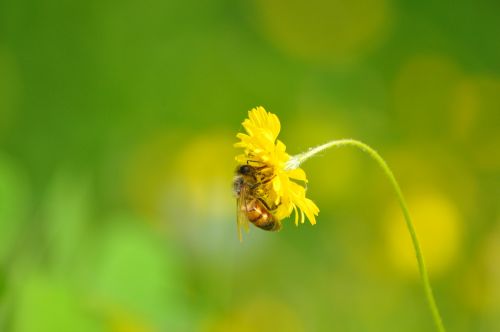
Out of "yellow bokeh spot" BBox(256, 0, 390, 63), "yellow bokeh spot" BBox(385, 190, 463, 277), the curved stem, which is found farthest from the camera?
"yellow bokeh spot" BBox(256, 0, 390, 63)

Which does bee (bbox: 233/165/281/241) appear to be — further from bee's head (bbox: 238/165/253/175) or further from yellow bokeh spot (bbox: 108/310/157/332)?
yellow bokeh spot (bbox: 108/310/157/332)

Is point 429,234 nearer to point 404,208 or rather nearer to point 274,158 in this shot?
point 274,158

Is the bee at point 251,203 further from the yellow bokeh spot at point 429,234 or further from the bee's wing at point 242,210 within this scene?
the yellow bokeh spot at point 429,234

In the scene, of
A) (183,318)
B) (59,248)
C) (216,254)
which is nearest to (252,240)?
(216,254)

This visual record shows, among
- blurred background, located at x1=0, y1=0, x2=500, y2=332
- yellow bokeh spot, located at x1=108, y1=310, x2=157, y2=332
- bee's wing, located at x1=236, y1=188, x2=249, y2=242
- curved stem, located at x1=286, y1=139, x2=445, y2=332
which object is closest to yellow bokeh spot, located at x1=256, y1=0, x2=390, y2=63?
blurred background, located at x1=0, y1=0, x2=500, y2=332

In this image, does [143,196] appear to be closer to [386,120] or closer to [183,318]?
[386,120]

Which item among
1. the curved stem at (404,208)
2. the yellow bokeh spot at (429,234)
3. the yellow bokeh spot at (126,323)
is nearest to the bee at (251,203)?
the curved stem at (404,208)

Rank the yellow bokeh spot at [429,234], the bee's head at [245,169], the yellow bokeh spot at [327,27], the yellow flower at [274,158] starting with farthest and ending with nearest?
the yellow bokeh spot at [327,27]
the yellow bokeh spot at [429,234]
the bee's head at [245,169]
the yellow flower at [274,158]
